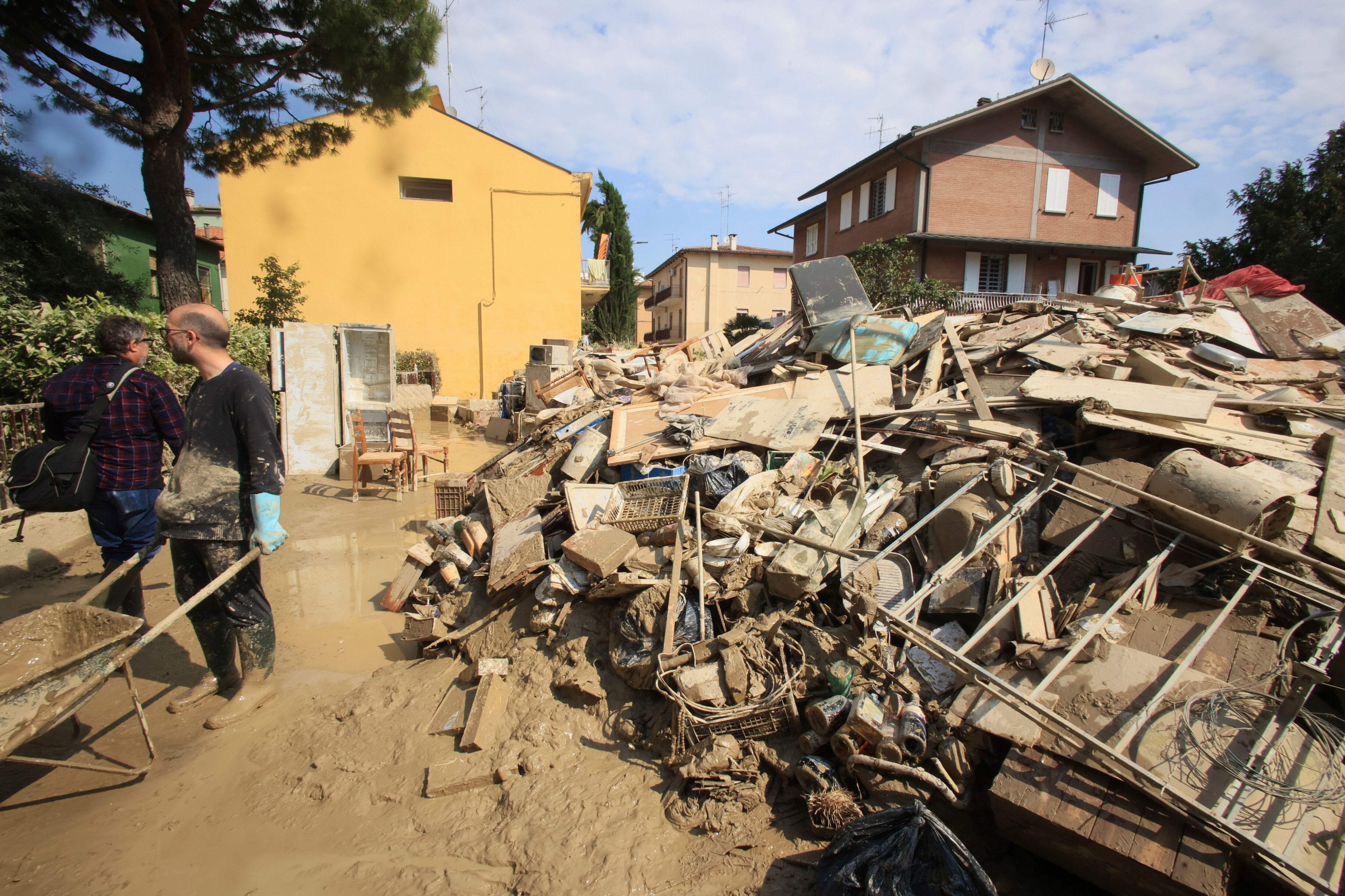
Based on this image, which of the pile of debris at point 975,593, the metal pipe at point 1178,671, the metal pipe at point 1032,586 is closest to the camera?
the pile of debris at point 975,593

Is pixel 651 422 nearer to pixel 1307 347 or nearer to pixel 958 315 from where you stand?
pixel 958 315

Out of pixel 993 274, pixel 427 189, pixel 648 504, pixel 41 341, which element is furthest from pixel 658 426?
pixel 993 274

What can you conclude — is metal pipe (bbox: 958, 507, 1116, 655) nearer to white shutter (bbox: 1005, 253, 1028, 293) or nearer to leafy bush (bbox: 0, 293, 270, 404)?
leafy bush (bbox: 0, 293, 270, 404)

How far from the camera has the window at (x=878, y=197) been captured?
20516mm

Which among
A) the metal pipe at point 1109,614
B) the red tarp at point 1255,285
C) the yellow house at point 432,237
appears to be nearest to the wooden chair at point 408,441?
the metal pipe at point 1109,614

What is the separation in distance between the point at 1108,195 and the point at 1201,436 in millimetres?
21075

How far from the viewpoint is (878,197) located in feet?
69.1

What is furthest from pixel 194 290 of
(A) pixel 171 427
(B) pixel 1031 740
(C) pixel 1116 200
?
(C) pixel 1116 200

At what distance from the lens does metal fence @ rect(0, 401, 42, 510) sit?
504cm

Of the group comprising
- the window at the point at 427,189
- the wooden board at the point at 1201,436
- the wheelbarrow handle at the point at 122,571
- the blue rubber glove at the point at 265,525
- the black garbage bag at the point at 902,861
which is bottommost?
the black garbage bag at the point at 902,861

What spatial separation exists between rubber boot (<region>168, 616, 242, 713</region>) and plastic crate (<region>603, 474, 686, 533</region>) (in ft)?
7.62

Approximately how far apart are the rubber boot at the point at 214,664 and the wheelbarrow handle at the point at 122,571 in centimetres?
44

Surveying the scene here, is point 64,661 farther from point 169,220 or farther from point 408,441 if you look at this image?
point 169,220

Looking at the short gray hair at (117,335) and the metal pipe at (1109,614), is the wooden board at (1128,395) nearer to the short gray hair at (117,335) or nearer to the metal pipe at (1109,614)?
the metal pipe at (1109,614)
